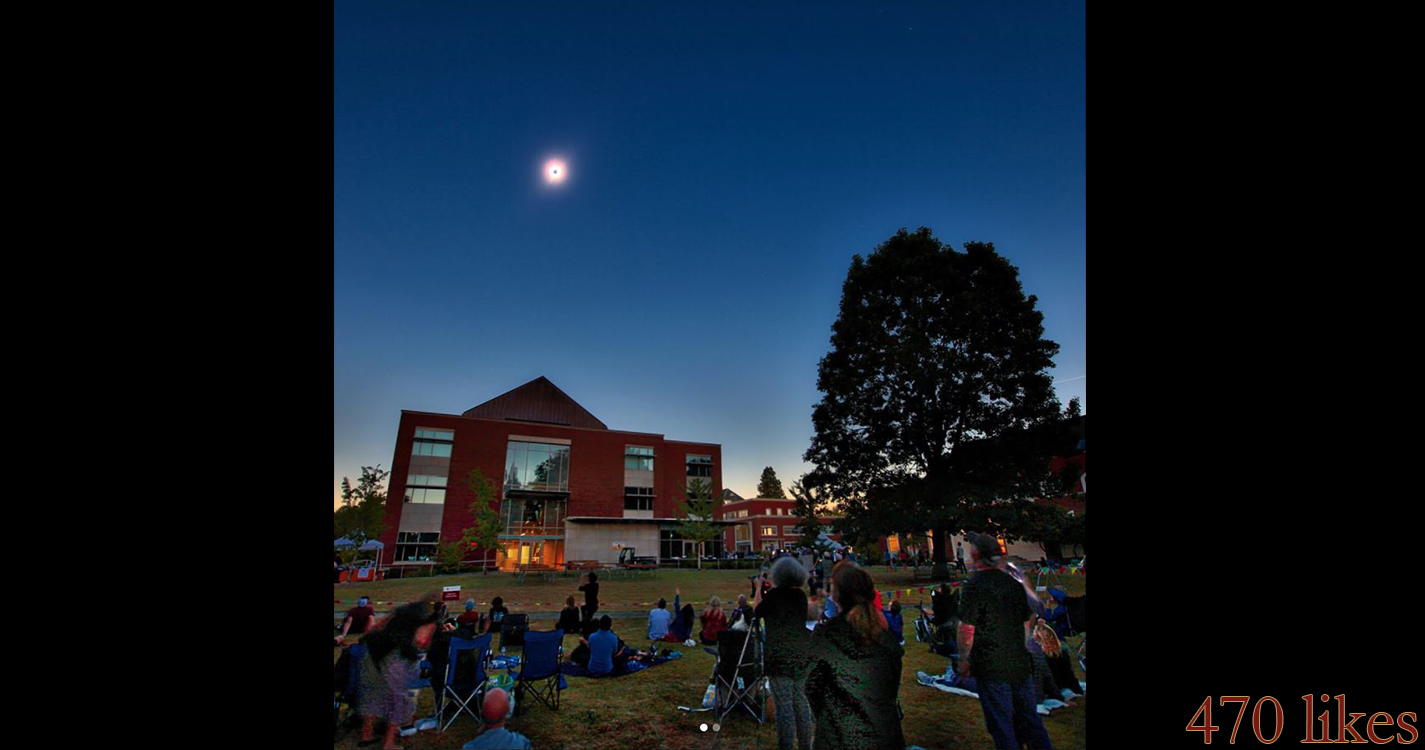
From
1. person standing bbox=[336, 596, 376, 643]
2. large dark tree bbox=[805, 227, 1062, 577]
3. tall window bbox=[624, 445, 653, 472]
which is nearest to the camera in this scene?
person standing bbox=[336, 596, 376, 643]

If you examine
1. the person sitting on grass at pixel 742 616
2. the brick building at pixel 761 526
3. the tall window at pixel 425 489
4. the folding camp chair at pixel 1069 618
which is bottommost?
the brick building at pixel 761 526

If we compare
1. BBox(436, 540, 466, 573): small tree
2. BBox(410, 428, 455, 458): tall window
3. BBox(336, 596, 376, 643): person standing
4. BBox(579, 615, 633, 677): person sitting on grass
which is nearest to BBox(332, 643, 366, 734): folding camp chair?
BBox(336, 596, 376, 643): person standing

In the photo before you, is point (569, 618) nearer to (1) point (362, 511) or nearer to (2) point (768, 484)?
A: (1) point (362, 511)

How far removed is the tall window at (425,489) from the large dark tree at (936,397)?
28.9 metres

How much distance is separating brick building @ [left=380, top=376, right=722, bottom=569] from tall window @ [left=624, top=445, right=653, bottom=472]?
0.28 ft

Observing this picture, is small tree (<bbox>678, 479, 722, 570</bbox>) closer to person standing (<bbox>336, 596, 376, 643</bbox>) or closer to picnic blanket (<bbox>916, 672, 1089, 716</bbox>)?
→ person standing (<bbox>336, 596, 376, 643</bbox>)

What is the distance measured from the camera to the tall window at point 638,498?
4803cm

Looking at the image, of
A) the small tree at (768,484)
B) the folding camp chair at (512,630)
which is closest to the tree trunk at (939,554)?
the folding camp chair at (512,630)

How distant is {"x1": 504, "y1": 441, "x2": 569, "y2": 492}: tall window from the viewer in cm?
4506

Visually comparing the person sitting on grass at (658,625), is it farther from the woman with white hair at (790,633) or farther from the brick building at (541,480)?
the brick building at (541,480)

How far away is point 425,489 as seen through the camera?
4150 cm

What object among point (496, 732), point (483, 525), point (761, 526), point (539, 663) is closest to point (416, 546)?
point (483, 525)
